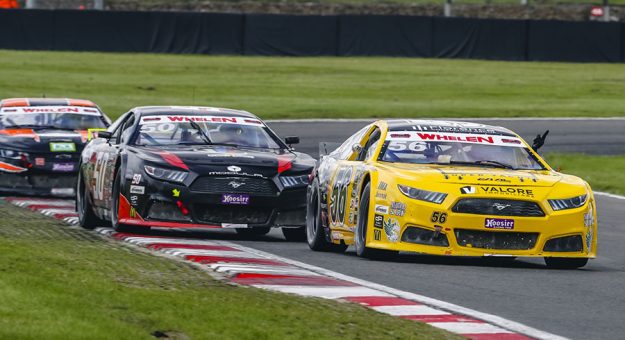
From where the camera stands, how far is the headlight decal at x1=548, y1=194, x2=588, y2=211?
12.0 m

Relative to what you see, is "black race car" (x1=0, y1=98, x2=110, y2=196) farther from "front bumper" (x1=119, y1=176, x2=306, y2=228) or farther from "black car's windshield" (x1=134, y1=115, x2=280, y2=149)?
"front bumper" (x1=119, y1=176, x2=306, y2=228)

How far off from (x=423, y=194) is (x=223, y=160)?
2.97 m

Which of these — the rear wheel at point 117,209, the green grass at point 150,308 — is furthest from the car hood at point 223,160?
the green grass at point 150,308

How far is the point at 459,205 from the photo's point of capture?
11.8m

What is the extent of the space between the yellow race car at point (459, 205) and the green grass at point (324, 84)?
21.4m

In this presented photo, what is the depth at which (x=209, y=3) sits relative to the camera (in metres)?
62.0

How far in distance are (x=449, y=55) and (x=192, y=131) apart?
3500 cm

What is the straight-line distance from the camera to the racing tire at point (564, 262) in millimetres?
12227

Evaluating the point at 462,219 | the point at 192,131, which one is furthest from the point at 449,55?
the point at 462,219

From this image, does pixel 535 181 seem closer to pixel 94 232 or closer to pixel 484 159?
pixel 484 159

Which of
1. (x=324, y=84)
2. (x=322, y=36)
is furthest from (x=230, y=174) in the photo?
(x=322, y=36)

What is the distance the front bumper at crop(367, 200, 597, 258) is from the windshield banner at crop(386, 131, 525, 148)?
1.32m

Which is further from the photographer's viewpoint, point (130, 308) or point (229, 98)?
point (229, 98)

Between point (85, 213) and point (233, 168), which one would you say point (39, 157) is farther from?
point (233, 168)
